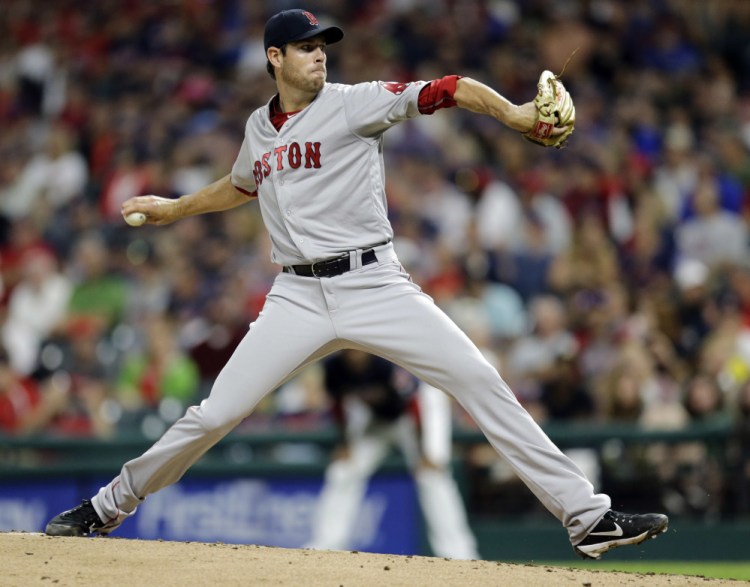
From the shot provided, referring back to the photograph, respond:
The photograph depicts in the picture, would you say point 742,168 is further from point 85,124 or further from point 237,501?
point 85,124

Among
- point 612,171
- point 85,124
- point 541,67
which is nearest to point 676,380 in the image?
point 612,171

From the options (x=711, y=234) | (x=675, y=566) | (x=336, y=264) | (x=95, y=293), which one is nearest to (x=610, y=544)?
(x=336, y=264)

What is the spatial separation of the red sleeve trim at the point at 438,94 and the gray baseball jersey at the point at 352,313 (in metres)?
0.05

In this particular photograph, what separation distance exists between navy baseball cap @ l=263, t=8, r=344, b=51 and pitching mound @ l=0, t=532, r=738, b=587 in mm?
2031

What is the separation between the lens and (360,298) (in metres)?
5.26

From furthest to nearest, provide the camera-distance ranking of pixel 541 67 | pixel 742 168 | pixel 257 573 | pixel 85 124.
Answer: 1. pixel 85 124
2. pixel 541 67
3. pixel 742 168
4. pixel 257 573

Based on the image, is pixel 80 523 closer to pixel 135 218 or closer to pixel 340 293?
pixel 135 218

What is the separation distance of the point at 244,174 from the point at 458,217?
6004mm

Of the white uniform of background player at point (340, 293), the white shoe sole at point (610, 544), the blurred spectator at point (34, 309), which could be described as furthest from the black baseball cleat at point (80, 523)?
the blurred spectator at point (34, 309)

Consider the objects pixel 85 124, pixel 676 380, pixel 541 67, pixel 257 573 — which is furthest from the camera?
pixel 85 124

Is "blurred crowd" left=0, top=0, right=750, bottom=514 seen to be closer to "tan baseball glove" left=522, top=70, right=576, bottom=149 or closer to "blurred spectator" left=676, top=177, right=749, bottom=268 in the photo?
"blurred spectator" left=676, top=177, right=749, bottom=268

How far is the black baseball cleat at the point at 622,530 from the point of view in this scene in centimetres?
516

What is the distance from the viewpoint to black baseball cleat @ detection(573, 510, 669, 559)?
516 centimetres

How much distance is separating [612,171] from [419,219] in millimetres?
1636
